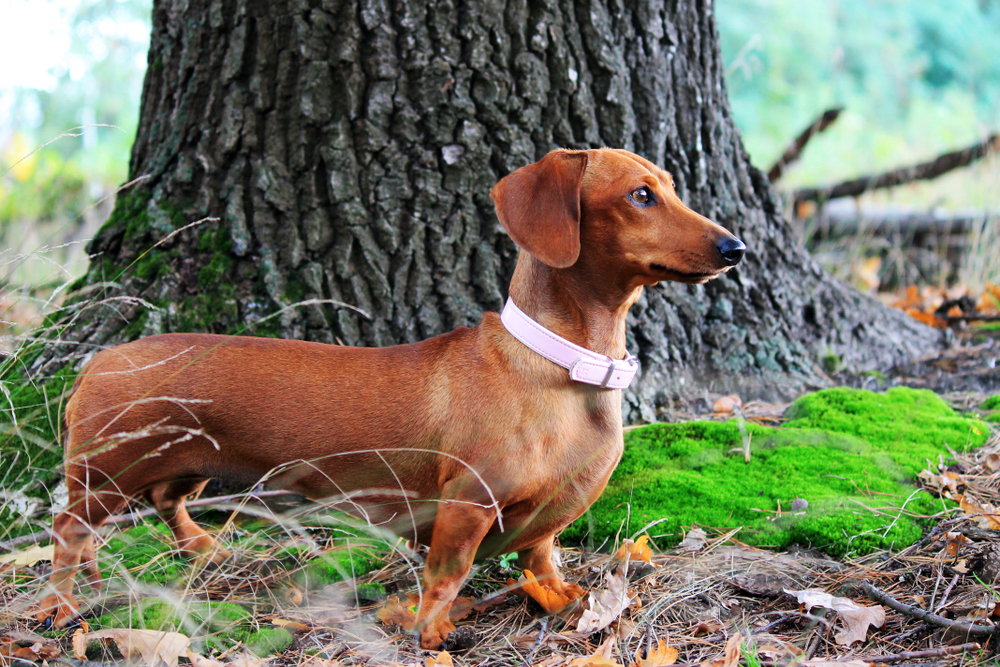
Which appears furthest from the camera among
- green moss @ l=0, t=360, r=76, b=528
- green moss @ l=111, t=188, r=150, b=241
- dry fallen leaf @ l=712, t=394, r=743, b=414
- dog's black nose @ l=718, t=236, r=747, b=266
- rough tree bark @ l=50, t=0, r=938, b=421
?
dry fallen leaf @ l=712, t=394, r=743, b=414

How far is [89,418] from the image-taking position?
229cm

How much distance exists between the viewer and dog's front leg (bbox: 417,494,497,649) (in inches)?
82.7

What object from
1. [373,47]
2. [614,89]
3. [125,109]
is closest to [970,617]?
[614,89]

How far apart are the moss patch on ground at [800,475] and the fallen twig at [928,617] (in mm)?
273

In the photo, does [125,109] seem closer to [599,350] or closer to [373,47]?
[373,47]

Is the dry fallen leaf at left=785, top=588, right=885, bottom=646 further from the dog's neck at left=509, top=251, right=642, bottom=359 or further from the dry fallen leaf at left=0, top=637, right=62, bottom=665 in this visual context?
the dry fallen leaf at left=0, top=637, right=62, bottom=665

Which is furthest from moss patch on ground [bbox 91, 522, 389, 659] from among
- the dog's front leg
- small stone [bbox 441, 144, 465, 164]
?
small stone [bbox 441, 144, 465, 164]

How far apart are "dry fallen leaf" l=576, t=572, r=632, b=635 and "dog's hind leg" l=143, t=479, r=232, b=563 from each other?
1.29 m

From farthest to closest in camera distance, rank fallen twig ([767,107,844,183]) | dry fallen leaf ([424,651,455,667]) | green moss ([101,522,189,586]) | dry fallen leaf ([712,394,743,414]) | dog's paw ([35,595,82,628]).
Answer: fallen twig ([767,107,844,183]), dry fallen leaf ([712,394,743,414]), green moss ([101,522,189,586]), dog's paw ([35,595,82,628]), dry fallen leaf ([424,651,455,667])

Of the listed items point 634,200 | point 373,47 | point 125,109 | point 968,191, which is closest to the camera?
point 634,200

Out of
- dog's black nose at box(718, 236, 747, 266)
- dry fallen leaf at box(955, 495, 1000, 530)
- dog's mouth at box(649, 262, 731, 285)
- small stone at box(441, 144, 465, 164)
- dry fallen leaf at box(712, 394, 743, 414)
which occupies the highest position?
small stone at box(441, 144, 465, 164)

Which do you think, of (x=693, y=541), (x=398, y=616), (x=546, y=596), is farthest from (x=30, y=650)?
(x=693, y=541)

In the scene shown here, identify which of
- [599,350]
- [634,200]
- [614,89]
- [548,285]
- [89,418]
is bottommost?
[89,418]

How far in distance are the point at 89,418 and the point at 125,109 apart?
840 inches
